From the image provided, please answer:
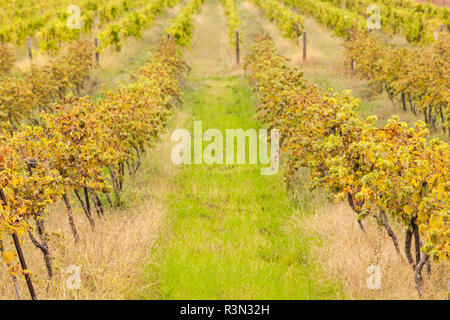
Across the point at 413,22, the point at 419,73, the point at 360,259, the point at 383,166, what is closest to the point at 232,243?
the point at 360,259

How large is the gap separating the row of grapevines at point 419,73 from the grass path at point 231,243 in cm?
428

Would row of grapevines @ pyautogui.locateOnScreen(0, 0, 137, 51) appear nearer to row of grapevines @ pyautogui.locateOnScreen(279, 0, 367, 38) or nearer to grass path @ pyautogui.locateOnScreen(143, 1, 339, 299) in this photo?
row of grapevines @ pyautogui.locateOnScreen(279, 0, 367, 38)

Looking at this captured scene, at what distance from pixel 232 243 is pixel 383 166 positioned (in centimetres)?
265

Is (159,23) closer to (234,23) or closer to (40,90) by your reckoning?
(234,23)

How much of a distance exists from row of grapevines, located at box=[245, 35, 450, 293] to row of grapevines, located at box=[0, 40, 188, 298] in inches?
108

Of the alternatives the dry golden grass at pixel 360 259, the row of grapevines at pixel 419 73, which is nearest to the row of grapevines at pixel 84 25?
the row of grapevines at pixel 419 73

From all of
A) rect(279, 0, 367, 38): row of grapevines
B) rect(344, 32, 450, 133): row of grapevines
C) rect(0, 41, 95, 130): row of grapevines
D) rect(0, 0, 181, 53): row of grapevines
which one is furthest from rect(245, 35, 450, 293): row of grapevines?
rect(279, 0, 367, 38): row of grapevines

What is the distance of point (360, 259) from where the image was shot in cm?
563

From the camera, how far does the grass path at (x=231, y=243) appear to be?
5453 mm

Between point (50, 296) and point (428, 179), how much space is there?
4.44 metres

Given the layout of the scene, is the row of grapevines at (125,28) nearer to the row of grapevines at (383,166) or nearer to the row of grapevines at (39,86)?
the row of grapevines at (39,86)

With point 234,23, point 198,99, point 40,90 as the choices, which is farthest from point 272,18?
point 40,90

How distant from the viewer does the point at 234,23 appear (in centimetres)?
2367

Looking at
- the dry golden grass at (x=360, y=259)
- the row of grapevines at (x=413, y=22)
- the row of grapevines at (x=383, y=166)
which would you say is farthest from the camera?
the row of grapevines at (x=413, y=22)
